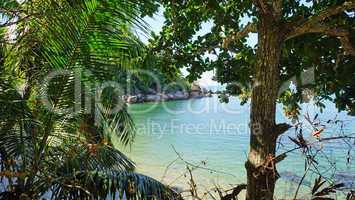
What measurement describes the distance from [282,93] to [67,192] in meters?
4.53

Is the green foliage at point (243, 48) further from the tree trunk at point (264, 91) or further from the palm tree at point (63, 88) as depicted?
the palm tree at point (63, 88)

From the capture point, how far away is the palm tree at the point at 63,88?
4.04 meters

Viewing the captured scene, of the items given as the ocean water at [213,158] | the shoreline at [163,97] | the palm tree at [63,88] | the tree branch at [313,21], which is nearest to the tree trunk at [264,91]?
the tree branch at [313,21]

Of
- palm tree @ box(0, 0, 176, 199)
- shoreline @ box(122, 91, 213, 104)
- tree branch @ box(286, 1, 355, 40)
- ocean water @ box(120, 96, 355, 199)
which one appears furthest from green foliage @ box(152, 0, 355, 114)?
shoreline @ box(122, 91, 213, 104)

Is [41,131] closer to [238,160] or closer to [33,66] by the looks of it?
[33,66]

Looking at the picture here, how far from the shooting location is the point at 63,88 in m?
4.39

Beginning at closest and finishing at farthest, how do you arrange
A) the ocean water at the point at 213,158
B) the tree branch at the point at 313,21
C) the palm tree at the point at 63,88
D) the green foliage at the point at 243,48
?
the palm tree at the point at 63,88, the tree branch at the point at 313,21, the green foliage at the point at 243,48, the ocean water at the point at 213,158

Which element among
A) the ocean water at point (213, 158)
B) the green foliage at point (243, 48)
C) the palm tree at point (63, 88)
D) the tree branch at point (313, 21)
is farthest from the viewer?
the ocean water at point (213, 158)

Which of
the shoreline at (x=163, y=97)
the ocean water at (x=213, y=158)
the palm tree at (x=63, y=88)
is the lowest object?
the ocean water at (x=213, y=158)

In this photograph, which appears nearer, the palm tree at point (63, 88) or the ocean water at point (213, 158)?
the palm tree at point (63, 88)

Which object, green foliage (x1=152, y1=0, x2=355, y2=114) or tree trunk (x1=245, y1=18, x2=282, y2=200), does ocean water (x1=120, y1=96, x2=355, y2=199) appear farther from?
tree trunk (x1=245, y1=18, x2=282, y2=200)

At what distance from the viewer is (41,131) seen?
176 inches

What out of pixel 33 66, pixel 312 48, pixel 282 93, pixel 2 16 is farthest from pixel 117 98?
pixel 282 93

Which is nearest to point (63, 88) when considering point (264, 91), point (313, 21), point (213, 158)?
point (264, 91)
